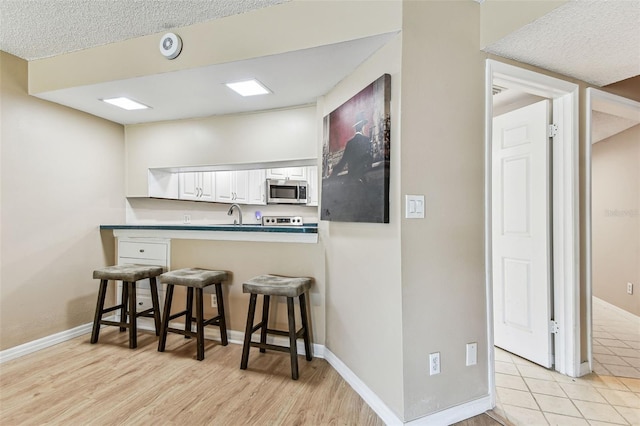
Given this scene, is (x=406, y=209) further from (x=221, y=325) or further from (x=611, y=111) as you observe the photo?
(x=611, y=111)

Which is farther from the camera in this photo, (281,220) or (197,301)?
(281,220)

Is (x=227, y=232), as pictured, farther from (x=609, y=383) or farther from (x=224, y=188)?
(x=609, y=383)

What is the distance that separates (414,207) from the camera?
63.0 inches

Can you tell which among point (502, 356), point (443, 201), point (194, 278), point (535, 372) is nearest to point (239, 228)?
point (194, 278)

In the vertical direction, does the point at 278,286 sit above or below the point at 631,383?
above

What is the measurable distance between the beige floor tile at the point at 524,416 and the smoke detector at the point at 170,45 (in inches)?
118

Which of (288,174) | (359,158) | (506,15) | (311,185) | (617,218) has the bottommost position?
(617,218)

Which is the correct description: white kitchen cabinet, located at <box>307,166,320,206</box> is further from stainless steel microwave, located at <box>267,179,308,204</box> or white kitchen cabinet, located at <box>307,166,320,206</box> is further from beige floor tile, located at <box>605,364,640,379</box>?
beige floor tile, located at <box>605,364,640,379</box>

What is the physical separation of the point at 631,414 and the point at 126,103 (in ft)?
13.7

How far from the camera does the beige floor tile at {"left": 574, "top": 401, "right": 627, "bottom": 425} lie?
170 cm

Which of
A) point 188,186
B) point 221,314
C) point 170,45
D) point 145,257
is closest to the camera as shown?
point 170,45

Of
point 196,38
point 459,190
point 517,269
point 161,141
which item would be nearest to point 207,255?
point 161,141

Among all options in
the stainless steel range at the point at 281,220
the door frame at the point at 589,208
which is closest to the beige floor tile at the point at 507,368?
the door frame at the point at 589,208

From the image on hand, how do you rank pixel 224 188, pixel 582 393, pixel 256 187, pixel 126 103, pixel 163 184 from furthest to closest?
pixel 256 187 < pixel 224 188 < pixel 163 184 < pixel 126 103 < pixel 582 393
